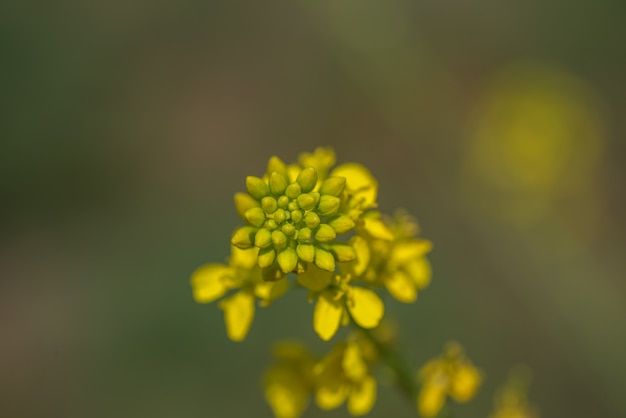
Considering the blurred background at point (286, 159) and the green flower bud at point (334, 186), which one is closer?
the green flower bud at point (334, 186)

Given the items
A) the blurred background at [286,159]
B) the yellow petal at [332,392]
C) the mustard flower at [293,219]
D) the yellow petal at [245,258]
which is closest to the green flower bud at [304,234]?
the mustard flower at [293,219]

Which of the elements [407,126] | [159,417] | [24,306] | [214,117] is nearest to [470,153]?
[407,126]

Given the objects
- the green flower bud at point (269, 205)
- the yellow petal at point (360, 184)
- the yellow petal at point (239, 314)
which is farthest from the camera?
the yellow petal at point (239, 314)

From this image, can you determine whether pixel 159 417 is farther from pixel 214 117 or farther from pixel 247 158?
pixel 214 117

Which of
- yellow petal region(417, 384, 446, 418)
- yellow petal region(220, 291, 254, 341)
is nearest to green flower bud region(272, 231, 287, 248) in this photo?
yellow petal region(220, 291, 254, 341)

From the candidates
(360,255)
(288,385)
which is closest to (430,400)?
(288,385)

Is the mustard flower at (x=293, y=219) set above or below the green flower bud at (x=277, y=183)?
below

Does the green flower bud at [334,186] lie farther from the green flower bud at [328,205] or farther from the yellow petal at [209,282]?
the yellow petal at [209,282]

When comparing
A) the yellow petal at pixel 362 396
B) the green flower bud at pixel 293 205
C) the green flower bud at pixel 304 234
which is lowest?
the yellow petal at pixel 362 396
